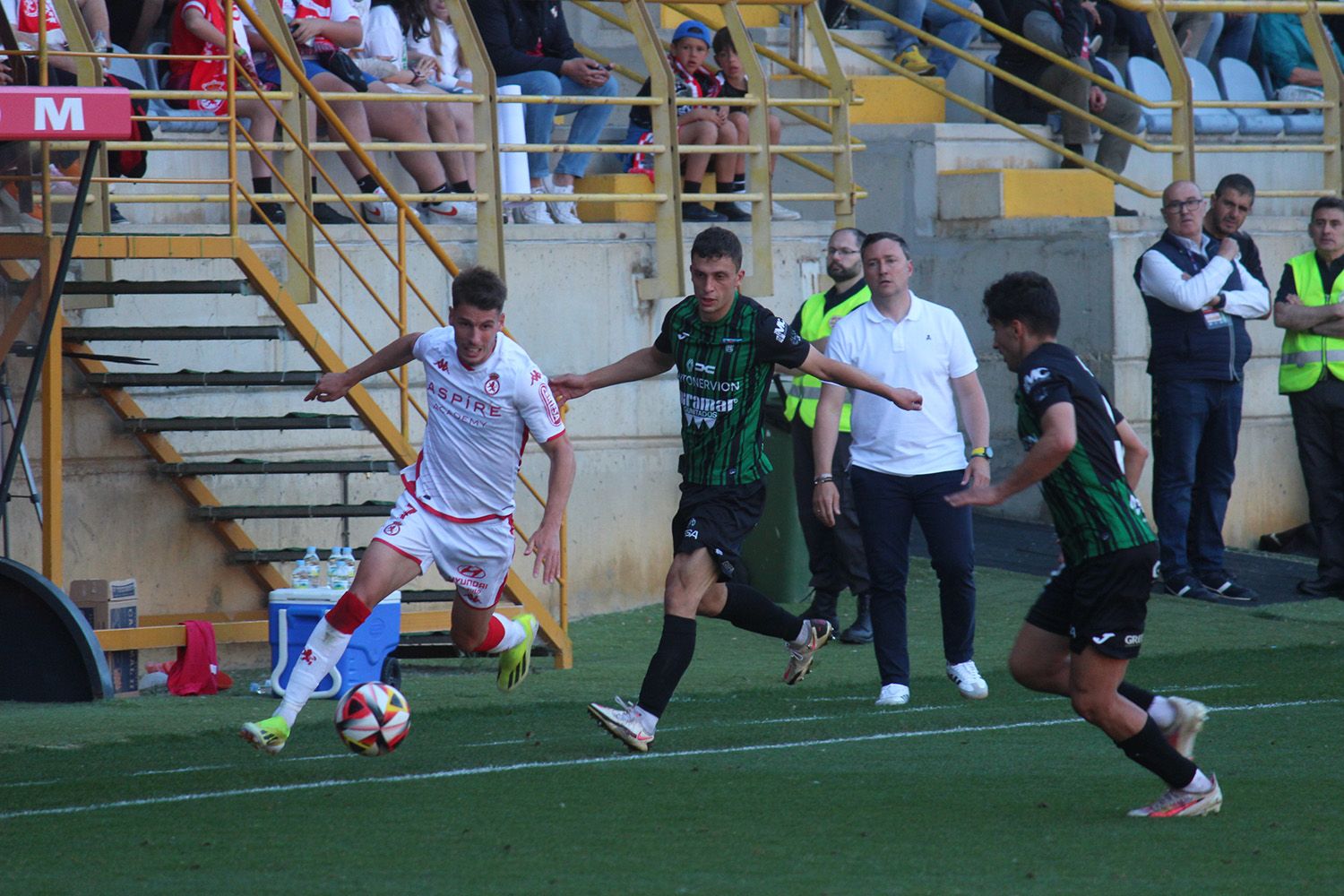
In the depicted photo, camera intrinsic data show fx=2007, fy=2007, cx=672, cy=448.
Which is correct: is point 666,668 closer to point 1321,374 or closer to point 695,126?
point 695,126

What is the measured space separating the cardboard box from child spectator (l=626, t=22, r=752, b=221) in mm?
5172

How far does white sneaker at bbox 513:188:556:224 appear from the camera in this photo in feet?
44.2

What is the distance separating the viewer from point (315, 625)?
10.1 m

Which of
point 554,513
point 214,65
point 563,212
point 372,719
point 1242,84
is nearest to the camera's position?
point 372,719

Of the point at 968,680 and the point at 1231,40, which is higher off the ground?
the point at 1231,40

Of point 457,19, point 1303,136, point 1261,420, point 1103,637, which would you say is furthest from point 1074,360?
point 1303,136

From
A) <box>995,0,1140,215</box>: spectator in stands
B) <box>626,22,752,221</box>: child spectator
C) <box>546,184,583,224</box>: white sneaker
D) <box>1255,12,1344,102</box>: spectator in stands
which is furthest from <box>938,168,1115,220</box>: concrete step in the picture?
<box>546,184,583,224</box>: white sneaker

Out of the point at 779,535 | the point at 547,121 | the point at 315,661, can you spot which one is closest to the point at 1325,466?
the point at 779,535

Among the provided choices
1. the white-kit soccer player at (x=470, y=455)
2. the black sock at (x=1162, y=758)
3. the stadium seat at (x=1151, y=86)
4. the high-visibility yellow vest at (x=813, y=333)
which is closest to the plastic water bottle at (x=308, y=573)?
the white-kit soccer player at (x=470, y=455)

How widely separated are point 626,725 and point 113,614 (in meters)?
3.66

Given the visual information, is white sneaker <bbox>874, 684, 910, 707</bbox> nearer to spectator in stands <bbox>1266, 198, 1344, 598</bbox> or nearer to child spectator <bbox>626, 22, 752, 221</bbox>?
spectator in stands <bbox>1266, 198, 1344, 598</bbox>

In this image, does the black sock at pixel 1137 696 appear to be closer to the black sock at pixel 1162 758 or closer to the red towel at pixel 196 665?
the black sock at pixel 1162 758

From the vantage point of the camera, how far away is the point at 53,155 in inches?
416

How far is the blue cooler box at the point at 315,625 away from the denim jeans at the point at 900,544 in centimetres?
240
